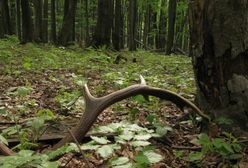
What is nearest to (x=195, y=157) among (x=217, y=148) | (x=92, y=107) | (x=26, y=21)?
(x=217, y=148)

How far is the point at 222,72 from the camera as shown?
3.36m

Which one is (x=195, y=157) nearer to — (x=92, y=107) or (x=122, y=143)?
(x=122, y=143)

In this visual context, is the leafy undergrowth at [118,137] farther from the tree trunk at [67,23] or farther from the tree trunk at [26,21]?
the tree trunk at [67,23]

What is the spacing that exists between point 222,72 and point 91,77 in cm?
509

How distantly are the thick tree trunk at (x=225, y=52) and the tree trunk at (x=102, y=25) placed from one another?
518 inches

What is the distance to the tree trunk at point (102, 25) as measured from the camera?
16391mm

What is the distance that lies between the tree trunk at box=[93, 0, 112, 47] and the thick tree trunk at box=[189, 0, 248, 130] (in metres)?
13.2

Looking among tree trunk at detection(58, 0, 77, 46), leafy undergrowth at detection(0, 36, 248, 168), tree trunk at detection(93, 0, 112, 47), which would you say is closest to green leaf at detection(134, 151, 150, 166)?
leafy undergrowth at detection(0, 36, 248, 168)

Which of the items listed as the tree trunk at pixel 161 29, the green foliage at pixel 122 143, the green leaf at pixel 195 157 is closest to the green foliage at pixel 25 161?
the green foliage at pixel 122 143

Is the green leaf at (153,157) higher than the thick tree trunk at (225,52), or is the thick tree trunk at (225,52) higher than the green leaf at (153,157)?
the thick tree trunk at (225,52)

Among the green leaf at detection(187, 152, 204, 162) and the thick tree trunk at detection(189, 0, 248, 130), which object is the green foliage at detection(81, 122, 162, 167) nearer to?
the green leaf at detection(187, 152, 204, 162)

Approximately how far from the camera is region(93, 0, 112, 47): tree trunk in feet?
53.8

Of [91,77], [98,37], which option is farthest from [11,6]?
[91,77]

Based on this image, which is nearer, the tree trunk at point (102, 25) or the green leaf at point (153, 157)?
the green leaf at point (153, 157)
